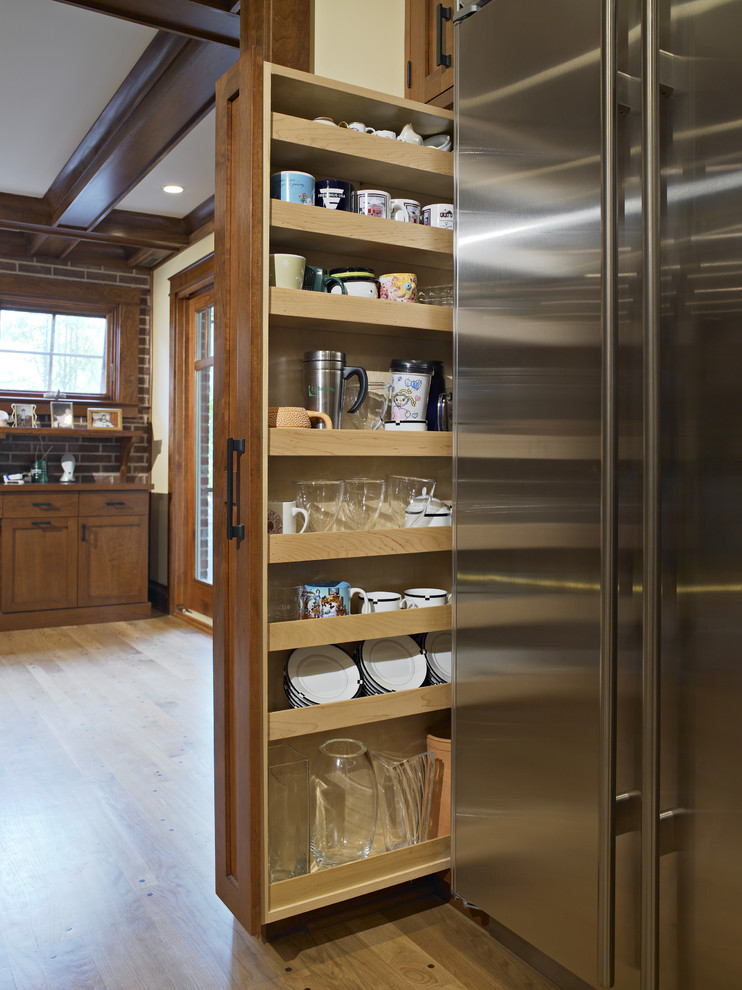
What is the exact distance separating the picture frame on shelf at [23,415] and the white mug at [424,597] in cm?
449

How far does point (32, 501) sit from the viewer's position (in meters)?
5.33

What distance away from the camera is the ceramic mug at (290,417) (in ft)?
5.88

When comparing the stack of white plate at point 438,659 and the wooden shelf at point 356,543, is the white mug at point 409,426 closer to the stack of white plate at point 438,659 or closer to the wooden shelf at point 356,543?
the wooden shelf at point 356,543

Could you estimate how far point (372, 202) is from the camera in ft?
6.35

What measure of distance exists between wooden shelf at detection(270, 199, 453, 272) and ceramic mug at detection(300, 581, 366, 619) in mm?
806

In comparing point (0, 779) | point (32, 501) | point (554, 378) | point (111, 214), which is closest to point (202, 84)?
point (111, 214)

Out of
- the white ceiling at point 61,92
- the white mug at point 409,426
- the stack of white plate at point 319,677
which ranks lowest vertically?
the stack of white plate at point 319,677

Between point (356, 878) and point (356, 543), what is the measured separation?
760 mm

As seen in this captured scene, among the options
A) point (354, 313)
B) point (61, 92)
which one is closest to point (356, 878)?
point (354, 313)

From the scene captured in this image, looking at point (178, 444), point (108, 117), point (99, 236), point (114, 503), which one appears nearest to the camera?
point (108, 117)

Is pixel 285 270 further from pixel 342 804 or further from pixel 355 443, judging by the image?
pixel 342 804

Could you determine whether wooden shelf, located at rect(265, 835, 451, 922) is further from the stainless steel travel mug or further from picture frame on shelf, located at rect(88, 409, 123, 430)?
picture frame on shelf, located at rect(88, 409, 123, 430)

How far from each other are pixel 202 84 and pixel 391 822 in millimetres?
2872

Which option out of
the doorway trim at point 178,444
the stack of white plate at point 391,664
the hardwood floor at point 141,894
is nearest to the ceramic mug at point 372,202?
the stack of white plate at point 391,664
